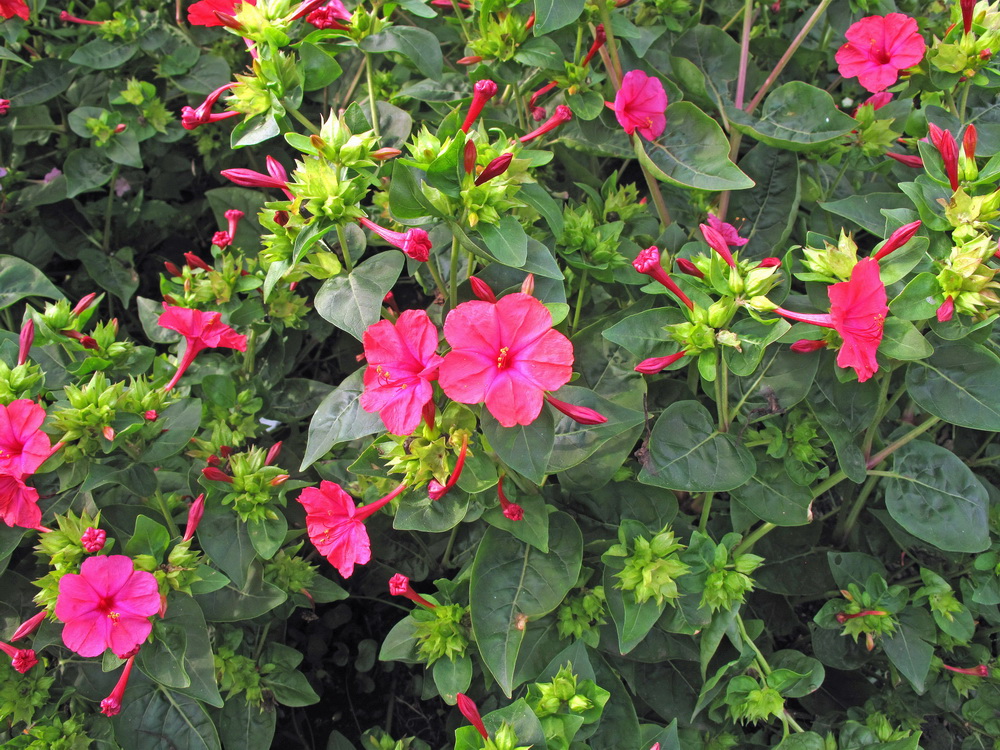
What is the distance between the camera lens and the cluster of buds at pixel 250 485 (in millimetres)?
1603

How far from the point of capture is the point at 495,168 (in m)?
1.21

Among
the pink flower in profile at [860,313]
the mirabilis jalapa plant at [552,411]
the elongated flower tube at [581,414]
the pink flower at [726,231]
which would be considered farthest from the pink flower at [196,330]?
the pink flower in profile at [860,313]

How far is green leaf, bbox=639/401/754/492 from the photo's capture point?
4.74ft

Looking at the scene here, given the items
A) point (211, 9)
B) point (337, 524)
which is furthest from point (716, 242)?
point (211, 9)

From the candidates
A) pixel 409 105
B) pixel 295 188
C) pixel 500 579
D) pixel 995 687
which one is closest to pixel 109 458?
pixel 295 188

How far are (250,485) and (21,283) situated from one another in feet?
2.86

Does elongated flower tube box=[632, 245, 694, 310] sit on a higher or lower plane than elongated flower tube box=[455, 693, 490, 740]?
higher

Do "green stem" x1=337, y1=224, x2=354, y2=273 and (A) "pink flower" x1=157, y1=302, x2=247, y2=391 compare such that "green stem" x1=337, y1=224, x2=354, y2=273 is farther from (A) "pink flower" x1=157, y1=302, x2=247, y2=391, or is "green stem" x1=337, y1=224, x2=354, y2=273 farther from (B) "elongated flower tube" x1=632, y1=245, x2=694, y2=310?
(B) "elongated flower tube" x1=632, y1=245, x2=694, y2=310

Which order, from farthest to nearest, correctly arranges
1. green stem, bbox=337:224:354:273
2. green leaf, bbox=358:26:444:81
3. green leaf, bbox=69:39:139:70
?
green leaf, bbox=69:39:139:70 < green leaf, bbox=358:26:444:81 < green stem, bbox=337:224:354:273

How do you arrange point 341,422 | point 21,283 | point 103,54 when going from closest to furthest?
point 341,422 → point 21,283 → point 103,54

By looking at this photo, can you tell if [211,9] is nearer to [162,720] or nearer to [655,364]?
[655,364]

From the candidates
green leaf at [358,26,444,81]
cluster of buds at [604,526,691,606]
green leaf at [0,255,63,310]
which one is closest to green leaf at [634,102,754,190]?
green leaf at [358,26,444,81]

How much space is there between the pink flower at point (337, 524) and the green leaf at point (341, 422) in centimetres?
8

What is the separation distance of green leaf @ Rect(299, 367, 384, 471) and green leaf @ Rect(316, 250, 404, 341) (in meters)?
0.14
